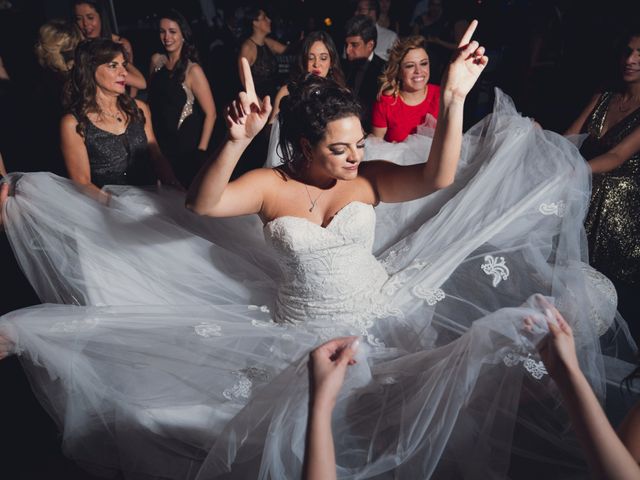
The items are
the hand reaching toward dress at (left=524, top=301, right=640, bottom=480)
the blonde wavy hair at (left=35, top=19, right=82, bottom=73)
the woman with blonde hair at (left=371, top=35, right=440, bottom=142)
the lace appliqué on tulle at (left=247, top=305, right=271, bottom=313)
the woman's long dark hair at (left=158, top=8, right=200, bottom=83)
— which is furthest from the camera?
the woman's long dark hair at (left=158, top=8, right=200, bottom=83)

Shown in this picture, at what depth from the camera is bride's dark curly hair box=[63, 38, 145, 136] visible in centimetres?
257

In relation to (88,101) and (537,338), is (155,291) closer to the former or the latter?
(88,101)

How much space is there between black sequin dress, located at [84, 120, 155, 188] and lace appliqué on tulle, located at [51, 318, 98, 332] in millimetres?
1123

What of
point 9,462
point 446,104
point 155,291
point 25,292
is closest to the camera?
point 446,104

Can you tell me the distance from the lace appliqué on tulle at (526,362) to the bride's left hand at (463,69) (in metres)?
0.81

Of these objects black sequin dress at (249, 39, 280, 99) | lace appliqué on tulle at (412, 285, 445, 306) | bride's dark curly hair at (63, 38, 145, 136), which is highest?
black sequin dress at (249, 39, 280, 99)

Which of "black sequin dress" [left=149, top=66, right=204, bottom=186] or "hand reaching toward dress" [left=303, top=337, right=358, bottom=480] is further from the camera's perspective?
"black sequin dress" [left=149, top=66, right=204, bottom=186]

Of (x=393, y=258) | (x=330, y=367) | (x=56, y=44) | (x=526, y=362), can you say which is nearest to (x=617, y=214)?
(x=393, y=258)

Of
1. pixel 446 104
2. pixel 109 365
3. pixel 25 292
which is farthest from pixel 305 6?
pixel 109 365

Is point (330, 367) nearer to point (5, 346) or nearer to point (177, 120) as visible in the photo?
point (5, 346)

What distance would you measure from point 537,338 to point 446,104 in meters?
0.80

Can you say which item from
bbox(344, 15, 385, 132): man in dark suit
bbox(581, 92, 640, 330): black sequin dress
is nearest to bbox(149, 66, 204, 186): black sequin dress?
bbox(344, 15, 385, 132): man in dark suit

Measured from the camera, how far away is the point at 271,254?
7.39ft

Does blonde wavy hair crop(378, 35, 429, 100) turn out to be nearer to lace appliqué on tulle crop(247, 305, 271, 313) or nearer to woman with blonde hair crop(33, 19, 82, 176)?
lace appliqué on tulle crop(247, 305, 271, 313)
